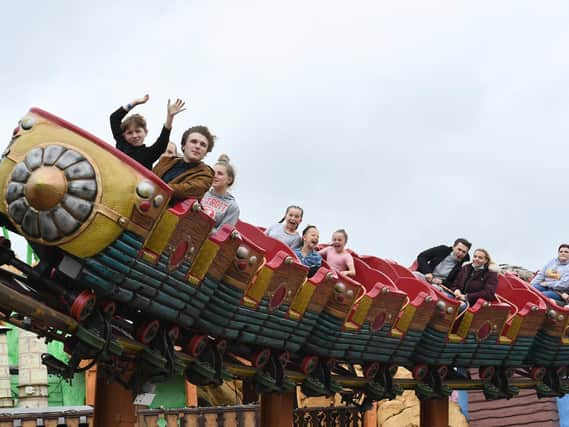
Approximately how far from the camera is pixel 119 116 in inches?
214

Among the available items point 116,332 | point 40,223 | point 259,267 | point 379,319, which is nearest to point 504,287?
point 379,319

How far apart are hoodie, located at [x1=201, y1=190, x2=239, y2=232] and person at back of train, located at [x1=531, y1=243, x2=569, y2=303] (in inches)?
191

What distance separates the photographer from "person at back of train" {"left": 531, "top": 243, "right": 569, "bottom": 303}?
32.3 feet

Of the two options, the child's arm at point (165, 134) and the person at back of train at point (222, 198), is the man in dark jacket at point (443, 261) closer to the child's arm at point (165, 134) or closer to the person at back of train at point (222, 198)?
the person at back of train at point (222, 198)

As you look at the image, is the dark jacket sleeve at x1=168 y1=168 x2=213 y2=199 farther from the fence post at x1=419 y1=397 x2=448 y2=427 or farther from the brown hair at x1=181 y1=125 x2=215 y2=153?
the fence post at x1=419 y1=397 x2=448 y2=427

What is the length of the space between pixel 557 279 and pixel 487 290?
1672 millimetres

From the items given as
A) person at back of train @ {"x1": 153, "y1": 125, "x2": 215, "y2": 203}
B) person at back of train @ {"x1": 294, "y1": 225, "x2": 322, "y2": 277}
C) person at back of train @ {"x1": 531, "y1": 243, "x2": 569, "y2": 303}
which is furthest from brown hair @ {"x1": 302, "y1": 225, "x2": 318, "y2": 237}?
person at back of train @ {"x1": 531, "y1": 243, "x2": 569, "y2": 303}

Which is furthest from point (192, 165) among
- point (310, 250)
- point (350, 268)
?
point (350, 268)

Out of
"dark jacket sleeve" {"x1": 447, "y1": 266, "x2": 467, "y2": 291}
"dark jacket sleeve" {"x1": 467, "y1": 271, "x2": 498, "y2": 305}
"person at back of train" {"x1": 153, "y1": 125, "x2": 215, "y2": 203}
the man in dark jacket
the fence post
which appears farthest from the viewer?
the fence post

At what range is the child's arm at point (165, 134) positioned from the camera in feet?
17.7

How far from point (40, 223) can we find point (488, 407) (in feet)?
38.6

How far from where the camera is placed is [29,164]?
478 cm

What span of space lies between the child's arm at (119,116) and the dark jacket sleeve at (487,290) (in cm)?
416

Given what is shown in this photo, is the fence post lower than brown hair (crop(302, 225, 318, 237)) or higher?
lower
